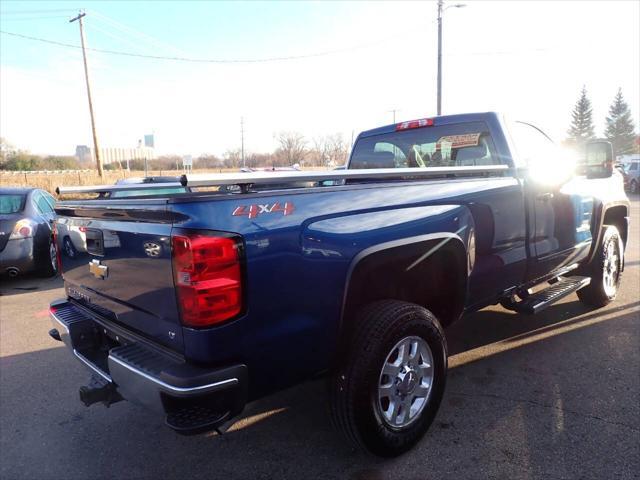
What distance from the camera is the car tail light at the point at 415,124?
4.23 metres

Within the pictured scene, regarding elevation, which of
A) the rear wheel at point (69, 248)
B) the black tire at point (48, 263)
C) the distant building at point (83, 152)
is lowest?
the black tire at point (48, 263)

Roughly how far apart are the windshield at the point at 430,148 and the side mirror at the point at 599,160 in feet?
3.62

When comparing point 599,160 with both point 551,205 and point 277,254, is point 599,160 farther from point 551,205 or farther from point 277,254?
point 277,254

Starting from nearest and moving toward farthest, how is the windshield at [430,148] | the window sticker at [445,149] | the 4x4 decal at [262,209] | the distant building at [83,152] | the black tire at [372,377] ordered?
the 4x4 decal at [262,209] < the black tire at [372,377] < the windshield at [430,148] < the window sticker at [445,149] < the distant building at [83,152]

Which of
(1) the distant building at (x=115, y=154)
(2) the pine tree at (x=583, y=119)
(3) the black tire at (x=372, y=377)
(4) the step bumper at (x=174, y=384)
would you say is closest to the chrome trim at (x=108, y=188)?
(4) the step bumper at (x=174, y=384)

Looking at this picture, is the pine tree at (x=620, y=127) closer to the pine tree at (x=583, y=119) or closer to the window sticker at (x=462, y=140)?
the pine tree at (x=583, y=119)

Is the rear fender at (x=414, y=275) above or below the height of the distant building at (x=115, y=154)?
below

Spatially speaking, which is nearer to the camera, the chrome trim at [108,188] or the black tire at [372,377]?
the black tire at [372,377]

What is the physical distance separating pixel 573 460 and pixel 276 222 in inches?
81.9

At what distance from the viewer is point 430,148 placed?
4.23 m

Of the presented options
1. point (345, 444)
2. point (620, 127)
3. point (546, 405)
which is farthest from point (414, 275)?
point (620, 127)

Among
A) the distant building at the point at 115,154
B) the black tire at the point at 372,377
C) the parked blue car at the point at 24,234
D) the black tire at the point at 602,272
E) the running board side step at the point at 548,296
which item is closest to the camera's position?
the black tire at the point at 372,377

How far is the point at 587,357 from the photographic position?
3852 mm

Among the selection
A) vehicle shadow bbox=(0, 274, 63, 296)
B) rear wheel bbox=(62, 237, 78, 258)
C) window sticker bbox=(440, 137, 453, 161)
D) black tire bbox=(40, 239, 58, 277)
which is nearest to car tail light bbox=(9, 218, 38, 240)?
black tire bbox=(40, 239, 58, 277)
